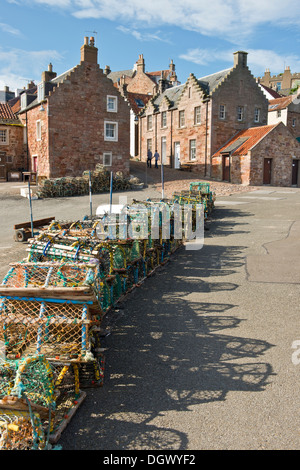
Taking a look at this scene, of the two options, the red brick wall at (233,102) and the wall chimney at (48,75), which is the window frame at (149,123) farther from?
the wall chimney at (48,75)

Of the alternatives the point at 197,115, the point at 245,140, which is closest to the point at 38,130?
the point at 197,115

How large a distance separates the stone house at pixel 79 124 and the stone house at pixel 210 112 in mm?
7009

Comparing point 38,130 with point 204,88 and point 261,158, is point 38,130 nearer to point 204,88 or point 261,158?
point 204,88

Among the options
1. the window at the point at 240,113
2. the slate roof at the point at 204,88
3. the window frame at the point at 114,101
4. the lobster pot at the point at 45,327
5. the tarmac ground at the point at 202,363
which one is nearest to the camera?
the tarmac ground at the point at 202,363

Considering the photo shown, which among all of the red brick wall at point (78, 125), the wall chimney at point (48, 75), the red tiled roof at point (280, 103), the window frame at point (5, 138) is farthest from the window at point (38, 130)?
the red tiled roof at point (280, 103)

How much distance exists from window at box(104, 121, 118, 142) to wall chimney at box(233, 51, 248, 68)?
39.7 ft

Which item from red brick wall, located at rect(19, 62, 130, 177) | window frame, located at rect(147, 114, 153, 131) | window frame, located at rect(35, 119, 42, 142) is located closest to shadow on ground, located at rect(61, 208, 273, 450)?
red brick wall, located at rect(19, 62, 130, 177)

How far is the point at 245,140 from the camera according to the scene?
31.7 m

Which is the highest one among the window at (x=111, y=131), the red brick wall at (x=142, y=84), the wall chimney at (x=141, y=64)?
the wall chimney at (x=141, y=64)

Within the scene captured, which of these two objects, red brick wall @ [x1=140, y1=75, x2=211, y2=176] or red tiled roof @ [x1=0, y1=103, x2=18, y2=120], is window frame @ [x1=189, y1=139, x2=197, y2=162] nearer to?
red brick wall @ [x1=140, y1=75, x2=211, y2=176]

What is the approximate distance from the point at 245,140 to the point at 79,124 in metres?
12.9

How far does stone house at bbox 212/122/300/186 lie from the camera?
1168 inches

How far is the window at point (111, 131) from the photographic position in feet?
98.0

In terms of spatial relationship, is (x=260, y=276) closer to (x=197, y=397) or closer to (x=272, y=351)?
(x=272, y=351)
